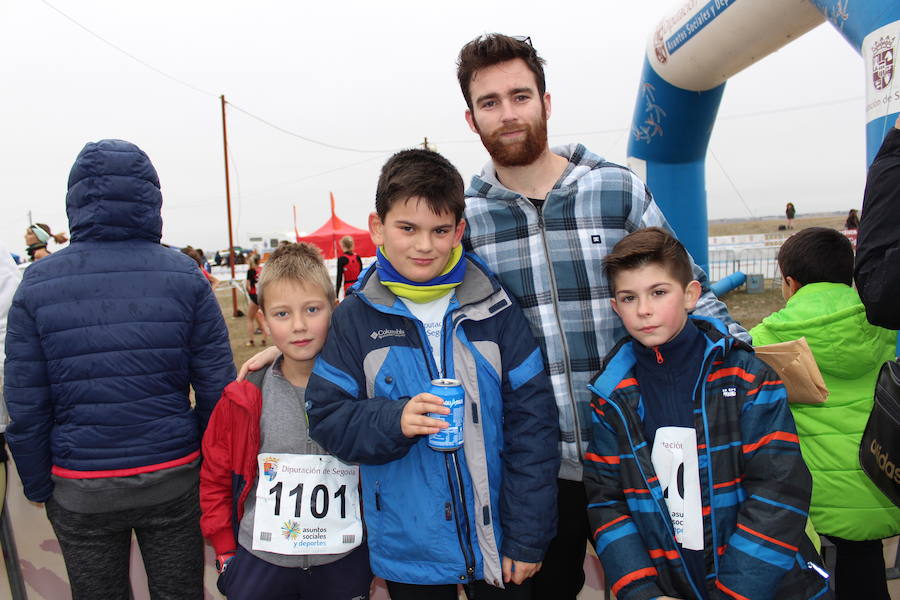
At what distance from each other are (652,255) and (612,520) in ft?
2.76

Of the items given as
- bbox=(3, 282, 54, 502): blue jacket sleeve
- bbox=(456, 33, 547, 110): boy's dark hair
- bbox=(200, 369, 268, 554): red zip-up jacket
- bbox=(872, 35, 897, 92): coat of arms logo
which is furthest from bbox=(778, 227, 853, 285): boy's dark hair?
bbox=(3, 282, 54, 502): blue jacket sleeve

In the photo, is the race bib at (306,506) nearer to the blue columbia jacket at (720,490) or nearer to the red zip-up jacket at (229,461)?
the red zip-up jacket at (229,461)

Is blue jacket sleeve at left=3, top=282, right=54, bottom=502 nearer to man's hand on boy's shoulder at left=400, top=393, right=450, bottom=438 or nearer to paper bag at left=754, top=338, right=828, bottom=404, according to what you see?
man's hand on boy's shoulder at left=400, top=393, right=450, bottom=438

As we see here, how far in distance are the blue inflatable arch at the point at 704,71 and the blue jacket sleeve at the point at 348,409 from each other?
3.80 metres

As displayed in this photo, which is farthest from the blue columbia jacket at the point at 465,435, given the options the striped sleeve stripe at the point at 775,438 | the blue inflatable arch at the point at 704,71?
the blue inflatable arch at the point at 704,71

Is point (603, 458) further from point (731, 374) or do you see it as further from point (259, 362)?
point (259, 362)

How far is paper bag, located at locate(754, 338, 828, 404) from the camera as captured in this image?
5.61 ft

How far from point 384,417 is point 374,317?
36cm

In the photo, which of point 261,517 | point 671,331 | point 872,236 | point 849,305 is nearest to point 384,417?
point 261,517

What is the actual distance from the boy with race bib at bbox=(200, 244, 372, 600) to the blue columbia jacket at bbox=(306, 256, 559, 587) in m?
0.22

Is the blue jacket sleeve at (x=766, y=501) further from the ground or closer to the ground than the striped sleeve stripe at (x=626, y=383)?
closer to the ground

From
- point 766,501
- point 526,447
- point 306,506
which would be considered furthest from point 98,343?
point 766,501

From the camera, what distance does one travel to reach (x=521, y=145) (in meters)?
1.98

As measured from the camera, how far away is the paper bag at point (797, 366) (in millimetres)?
1711
